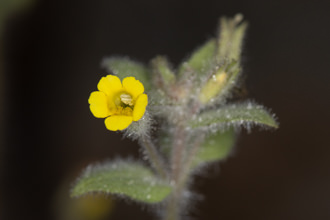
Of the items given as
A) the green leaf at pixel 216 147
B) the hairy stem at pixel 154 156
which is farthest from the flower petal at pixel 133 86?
the green leaf at pixel 216 147

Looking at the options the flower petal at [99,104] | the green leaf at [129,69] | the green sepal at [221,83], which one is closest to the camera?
the flower petal at [99,104]

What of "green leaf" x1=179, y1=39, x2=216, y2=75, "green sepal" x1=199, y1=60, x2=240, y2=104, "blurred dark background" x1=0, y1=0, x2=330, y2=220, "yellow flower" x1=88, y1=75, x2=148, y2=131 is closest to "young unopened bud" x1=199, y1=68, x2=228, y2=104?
"green sepal" x1=199, y1=60, x2=240, y2=104

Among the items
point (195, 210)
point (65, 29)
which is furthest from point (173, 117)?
point (65, 29)

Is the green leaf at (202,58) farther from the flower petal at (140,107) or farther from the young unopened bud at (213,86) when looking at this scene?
the flower petal at (140,107)

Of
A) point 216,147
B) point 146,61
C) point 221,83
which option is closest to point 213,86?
point 221,83

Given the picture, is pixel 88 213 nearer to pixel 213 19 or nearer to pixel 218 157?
pixel 218 157

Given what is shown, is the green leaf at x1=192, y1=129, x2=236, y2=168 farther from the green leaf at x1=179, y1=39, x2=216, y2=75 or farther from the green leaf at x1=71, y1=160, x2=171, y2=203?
the green leaf at x1=179, y1=39, x2=216, y2=75
